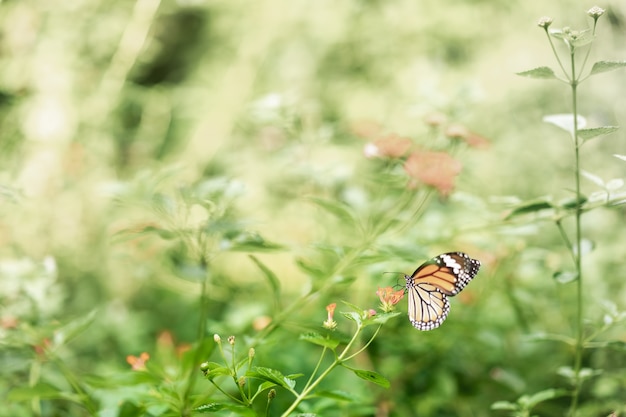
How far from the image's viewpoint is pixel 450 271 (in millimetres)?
798

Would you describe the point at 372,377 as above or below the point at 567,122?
below

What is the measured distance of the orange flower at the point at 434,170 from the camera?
1.00 m

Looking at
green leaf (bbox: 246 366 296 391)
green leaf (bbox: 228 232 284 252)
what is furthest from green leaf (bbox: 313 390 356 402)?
green leaf (bbox: 228 232 284 252)

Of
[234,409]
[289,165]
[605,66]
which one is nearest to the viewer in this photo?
[234,409]

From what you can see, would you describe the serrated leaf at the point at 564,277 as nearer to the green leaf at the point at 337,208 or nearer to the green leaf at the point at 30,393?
the green leaf at the point at 337,208

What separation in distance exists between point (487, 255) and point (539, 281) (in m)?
0.33

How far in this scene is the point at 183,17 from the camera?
3994 millimetres

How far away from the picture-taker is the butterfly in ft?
2.60

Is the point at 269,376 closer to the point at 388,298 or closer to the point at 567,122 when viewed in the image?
the point at 388,298

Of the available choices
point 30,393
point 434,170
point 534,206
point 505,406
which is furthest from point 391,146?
point 30,393

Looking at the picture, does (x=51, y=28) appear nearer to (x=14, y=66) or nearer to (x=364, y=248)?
(x=14, y=66)

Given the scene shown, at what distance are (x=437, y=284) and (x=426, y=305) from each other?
7cm

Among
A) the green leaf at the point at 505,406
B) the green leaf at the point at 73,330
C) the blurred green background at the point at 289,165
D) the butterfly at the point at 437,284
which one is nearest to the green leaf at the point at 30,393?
the green leaf at the point at 73,330

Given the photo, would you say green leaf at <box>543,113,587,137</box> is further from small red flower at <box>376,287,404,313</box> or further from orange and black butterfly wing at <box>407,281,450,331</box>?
small red flower at <box>376,287,404,313</box>
